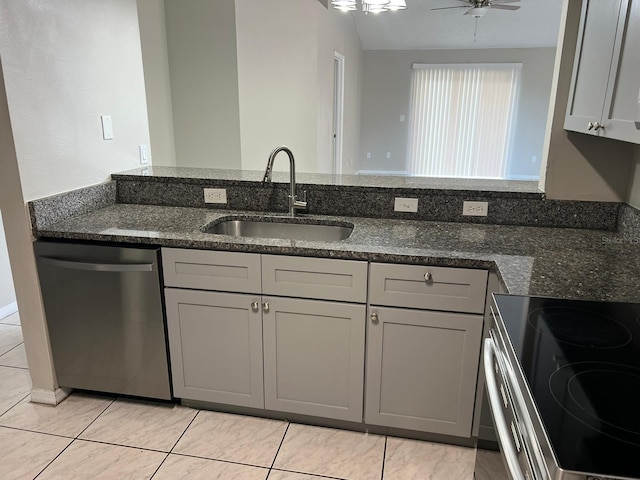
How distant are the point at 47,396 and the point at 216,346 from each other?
927mm

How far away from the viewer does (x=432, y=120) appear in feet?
31.8

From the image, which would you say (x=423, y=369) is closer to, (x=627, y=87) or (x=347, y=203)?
(x=347, y=203)

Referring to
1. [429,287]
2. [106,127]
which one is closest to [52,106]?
[106,127]

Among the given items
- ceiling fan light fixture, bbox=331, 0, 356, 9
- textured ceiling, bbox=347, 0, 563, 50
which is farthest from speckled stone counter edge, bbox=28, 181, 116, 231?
textured ceiling, bbox=347, 0, 563, 50

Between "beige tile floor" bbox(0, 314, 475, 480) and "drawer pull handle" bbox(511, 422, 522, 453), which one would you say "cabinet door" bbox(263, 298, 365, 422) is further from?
"drawer pull handle" bbox(511, 422, 522, 453)

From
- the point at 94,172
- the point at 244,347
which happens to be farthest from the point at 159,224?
the point at 244,347

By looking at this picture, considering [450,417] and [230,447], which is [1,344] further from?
[450,417]

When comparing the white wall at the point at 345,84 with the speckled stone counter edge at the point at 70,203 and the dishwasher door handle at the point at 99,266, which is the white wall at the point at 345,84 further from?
the dishwasher door handle at the point at 99,266

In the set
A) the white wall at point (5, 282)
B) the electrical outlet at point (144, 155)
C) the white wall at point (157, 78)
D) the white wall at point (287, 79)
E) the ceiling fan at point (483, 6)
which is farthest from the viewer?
the ceiling fan at point (483, 6)

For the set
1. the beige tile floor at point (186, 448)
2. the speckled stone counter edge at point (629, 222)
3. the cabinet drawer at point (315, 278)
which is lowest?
the beige tile floor at point (186, 448)

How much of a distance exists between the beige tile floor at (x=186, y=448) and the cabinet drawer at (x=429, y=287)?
2.16 ft

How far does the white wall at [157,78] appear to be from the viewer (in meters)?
3.61

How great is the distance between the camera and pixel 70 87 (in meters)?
2.19

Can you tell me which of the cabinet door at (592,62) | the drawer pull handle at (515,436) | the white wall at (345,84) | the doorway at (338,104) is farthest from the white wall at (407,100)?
the drawer pull handle at (515,436)
